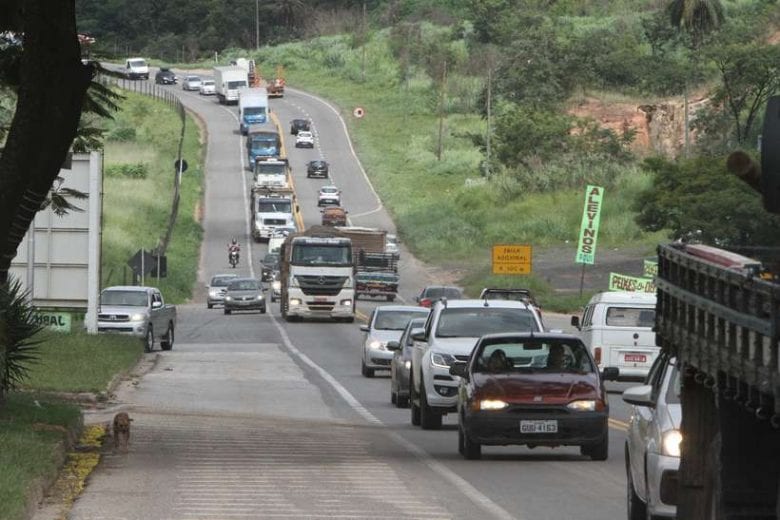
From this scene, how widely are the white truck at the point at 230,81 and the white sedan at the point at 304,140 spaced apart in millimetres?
15674

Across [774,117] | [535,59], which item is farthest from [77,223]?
[535,59]

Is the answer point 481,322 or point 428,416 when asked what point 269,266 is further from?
point 428,416

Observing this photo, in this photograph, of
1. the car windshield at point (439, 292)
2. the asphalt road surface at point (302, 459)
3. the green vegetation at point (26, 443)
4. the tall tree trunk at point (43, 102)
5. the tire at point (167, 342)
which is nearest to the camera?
the green vegetation at point (26, 443)

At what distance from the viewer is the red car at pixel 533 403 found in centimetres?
1911

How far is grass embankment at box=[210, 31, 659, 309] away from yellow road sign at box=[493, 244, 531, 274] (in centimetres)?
242

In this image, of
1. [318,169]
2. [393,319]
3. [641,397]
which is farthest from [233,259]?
[641,397]

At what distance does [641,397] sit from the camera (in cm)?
1302

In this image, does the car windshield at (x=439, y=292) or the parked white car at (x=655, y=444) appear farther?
the car windshield at (x=439, y=292)

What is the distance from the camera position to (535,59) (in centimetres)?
12550

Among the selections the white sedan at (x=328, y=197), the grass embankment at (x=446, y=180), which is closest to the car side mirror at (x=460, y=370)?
the grass embankment at (x=446, y=180)

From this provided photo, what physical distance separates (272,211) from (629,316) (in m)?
62.6

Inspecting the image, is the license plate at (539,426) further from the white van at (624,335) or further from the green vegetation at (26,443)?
the white van at (624,335)

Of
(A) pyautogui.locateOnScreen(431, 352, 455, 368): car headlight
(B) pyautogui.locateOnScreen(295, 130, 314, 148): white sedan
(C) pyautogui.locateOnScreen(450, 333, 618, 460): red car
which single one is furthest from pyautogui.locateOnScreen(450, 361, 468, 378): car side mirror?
(B) pyautogui.locateOnScreen(295, 130, 314, 148): white sedan

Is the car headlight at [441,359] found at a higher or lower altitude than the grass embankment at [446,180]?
lower
